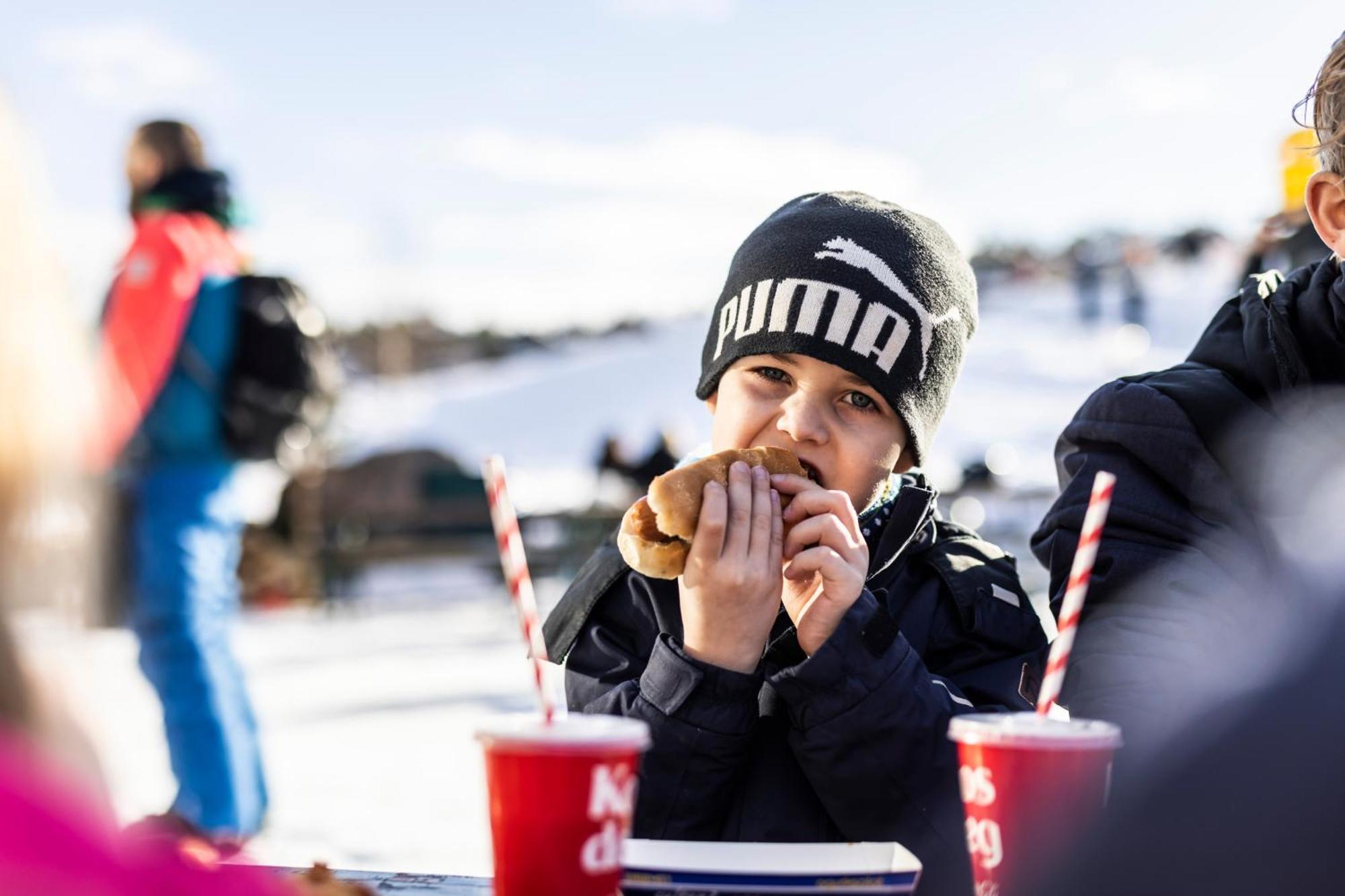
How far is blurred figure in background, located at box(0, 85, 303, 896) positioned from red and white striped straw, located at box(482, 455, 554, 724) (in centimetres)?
28

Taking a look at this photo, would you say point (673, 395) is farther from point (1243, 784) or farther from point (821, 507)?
point (1243, 784)

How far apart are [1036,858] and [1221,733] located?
33 centimetres

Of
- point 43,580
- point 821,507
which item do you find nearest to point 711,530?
point 821,507

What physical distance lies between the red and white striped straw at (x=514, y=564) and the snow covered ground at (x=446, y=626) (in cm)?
7

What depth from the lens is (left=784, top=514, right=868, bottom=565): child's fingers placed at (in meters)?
1.47

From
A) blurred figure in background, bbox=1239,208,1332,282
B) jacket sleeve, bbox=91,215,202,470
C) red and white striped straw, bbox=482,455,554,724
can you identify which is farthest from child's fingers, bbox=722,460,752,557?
jacket sleeve, bbox=91,215,202,470

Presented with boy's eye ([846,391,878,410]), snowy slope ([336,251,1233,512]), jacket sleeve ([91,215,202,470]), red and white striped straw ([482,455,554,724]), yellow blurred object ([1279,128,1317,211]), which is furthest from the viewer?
snowy slope ([336,251,1233,512])

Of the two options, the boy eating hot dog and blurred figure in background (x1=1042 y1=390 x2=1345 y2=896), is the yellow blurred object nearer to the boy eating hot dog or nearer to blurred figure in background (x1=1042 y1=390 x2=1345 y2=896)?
the boy eating hot dog

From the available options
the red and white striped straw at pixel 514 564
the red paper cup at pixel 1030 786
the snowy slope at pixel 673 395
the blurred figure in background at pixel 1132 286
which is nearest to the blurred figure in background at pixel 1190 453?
the red paper cup at pixel 1030 786

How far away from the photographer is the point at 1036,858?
968 millimetres

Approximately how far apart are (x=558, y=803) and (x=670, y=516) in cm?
58

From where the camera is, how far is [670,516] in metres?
1.47

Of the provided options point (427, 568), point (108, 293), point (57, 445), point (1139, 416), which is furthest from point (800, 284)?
point (427, 568)

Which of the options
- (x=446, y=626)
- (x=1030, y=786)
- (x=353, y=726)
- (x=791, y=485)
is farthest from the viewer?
(x=446, y=626)
